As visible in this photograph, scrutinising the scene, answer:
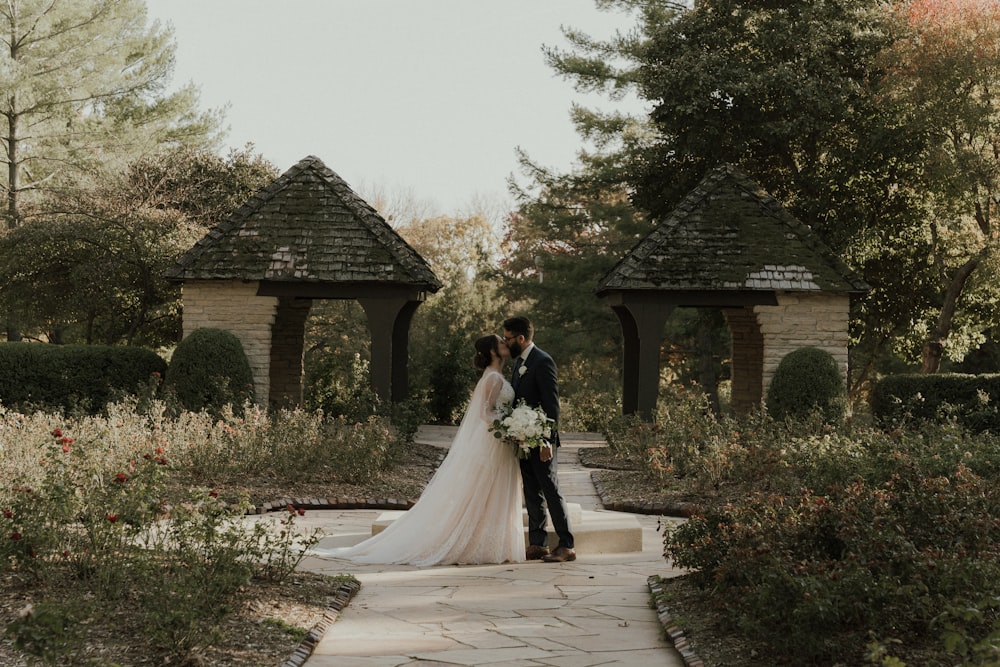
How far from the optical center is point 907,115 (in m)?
→ 21.7

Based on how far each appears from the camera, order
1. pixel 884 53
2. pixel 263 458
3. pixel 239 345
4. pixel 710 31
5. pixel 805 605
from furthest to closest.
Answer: pixel 710 31, pixel 884 53, pixel 239 345, pixel 263 458, pixel 805 605

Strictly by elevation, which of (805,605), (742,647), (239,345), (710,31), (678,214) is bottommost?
(742,647)

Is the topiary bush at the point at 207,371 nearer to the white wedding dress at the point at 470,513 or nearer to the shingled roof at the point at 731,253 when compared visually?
the shingled roof at the point at 731,253

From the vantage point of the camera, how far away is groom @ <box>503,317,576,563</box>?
848 cm

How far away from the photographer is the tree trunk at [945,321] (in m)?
22.0

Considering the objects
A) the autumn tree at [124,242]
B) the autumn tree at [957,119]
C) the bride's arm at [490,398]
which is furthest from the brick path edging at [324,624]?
the autumn tree at [957,119]

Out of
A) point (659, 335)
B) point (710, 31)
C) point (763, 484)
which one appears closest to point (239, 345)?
point (659, 335)

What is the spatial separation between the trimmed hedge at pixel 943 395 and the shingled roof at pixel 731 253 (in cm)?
238

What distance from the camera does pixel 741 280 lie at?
16969 millimetres

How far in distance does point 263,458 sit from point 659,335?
7.49 m

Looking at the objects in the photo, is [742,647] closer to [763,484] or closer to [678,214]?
[763,484]

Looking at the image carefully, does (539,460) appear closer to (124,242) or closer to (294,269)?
(294,269)

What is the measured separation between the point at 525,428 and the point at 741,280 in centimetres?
954

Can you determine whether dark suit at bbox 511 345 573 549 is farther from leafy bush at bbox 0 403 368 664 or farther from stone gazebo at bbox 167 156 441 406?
stone gazebo at bbox 167 156 441 406
